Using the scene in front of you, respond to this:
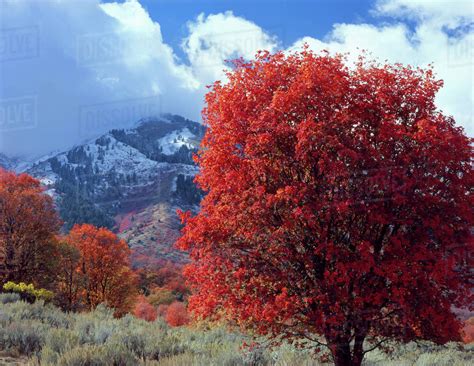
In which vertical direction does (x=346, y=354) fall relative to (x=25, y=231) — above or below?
below

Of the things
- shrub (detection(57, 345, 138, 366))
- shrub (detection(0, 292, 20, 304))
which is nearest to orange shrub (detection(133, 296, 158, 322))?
shrub (detection(0, 292, 20, 304))

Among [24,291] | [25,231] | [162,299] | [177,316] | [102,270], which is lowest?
[177,316]

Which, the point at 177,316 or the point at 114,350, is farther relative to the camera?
the point at 177,316

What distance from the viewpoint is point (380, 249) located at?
36.3 ft

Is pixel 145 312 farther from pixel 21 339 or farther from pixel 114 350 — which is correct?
pixel 114 350

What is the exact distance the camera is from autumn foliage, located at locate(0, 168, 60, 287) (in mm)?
42594

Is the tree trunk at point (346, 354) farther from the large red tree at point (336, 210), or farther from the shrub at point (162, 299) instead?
the shrub at point (162, 299)

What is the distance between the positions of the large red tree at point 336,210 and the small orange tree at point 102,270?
174 ft

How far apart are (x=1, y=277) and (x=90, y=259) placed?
19.8m

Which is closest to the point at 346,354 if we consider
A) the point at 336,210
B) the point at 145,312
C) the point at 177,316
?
the point at 336,210

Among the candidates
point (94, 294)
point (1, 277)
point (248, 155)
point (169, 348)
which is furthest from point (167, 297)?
point (248, 155)

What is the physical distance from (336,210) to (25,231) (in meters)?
40.9

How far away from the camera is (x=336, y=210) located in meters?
10.4

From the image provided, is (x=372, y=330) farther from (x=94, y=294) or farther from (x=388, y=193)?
(x=94, y=294)
